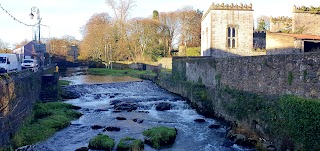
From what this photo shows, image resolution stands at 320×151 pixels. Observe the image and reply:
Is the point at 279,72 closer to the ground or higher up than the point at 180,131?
Answer: higher up

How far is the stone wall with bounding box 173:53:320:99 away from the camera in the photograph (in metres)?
11.6

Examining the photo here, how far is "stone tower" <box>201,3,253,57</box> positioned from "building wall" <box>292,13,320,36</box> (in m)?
5.71

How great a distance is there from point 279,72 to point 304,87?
1928 mm

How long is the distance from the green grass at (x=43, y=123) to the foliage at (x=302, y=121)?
37.6 feet

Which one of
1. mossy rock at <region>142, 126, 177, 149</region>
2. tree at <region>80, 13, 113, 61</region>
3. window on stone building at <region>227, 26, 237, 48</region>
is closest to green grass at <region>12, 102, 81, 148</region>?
mossy rock at <region>142, 126, 177, 149</region>

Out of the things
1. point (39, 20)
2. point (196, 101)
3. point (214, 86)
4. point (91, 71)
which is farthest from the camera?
point (91, 71)

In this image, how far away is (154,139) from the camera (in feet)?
48.4

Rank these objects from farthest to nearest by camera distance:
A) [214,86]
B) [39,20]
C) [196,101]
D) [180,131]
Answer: [39,20]
[196,101]
[214,86]
[180,131]

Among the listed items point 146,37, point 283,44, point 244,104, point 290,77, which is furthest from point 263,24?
point 290,77

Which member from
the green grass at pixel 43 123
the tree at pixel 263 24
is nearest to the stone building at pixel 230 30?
the green grass at pixel 43 123

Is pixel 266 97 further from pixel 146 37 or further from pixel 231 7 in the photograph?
pixel 146 37

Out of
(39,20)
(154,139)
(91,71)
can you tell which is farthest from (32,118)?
(91,71)

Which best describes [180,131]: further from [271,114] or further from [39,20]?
[39,20]

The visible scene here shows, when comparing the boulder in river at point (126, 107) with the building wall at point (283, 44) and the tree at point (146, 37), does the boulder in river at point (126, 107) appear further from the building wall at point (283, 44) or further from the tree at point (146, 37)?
the tree at point (146, 37)
